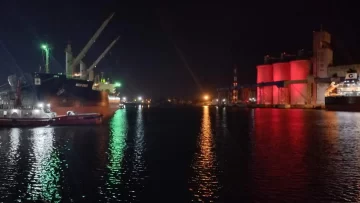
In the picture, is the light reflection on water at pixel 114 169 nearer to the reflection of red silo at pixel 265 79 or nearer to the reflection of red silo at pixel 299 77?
the reflection of red silo at pixel 299 77

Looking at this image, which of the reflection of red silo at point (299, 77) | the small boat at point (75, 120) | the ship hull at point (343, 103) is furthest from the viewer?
the reflection of red silo at point (299, 77)

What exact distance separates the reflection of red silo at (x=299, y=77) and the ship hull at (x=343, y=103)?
25487mm

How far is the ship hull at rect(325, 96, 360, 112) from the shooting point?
98875mm

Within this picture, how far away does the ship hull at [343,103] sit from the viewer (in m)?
98.9

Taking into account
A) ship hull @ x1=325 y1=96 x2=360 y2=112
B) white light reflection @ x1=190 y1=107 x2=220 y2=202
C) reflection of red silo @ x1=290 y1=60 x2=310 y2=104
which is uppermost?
reflection of red silo @ x1=290 y1=60 x2=310 y2=104

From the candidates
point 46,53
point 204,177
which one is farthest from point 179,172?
point 46,53

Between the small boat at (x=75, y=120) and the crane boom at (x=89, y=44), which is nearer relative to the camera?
the small boat at (x=75, y=120)

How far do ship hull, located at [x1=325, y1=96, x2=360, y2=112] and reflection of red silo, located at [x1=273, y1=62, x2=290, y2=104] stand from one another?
3693cm

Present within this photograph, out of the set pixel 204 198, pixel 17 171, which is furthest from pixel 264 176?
pixel 17 171

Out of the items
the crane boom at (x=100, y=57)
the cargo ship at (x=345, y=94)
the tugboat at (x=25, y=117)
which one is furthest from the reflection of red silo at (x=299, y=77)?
the tugboat at (x=25, y=117)

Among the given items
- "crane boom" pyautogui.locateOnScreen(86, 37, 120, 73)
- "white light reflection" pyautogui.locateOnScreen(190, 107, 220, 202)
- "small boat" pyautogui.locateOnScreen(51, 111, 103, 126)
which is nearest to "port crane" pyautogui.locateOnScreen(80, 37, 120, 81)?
"crane boom" pyautogui.locateOnScreen(86, 37, 120, 73)

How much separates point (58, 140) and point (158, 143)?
8.44 metres

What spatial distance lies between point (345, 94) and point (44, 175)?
4156 inches

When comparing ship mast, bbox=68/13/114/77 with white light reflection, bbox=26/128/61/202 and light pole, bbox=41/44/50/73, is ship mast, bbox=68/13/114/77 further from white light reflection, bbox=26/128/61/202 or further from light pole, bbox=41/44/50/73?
white light reflection, bbox=26/128/61/202
